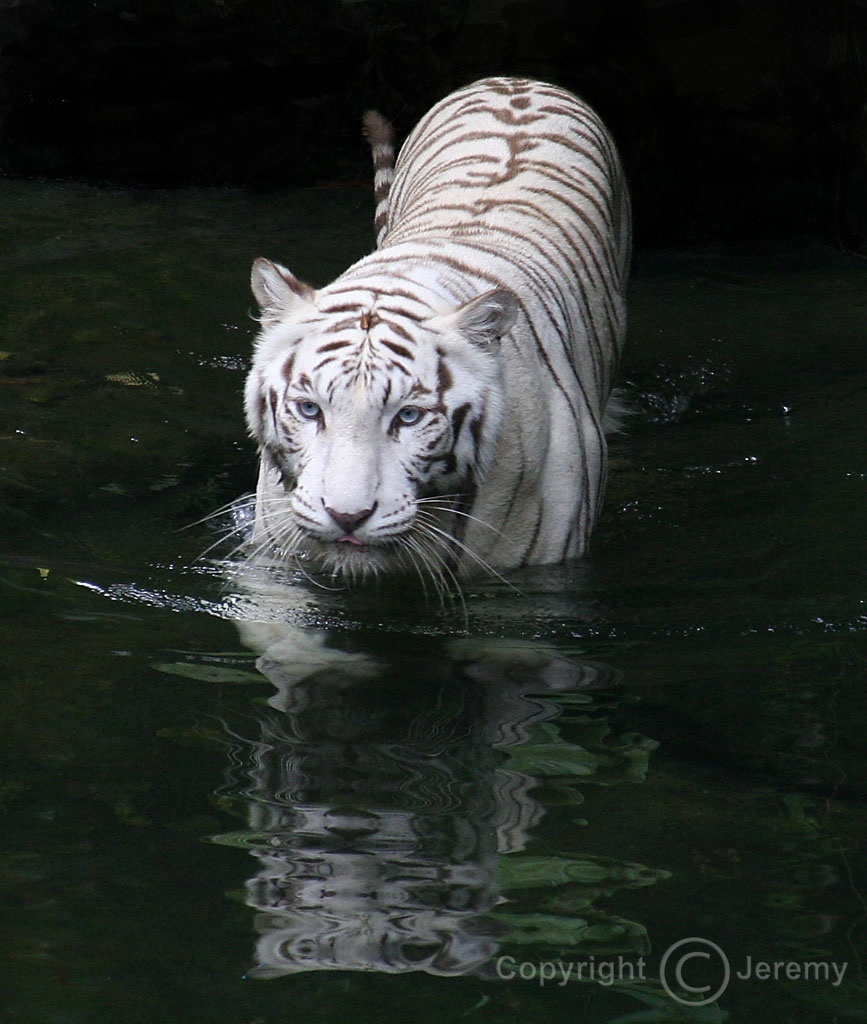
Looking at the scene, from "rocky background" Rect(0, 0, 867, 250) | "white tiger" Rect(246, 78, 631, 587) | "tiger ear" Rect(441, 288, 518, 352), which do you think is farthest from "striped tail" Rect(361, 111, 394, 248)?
"rocky background" Rect(0, 0, 867, 250)

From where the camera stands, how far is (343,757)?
2.34m

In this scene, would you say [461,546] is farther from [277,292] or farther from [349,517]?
[277,292]

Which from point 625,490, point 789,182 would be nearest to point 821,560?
point 625,490

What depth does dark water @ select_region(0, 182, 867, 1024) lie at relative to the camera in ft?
5.82

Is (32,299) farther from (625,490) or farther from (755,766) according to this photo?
(755,766)

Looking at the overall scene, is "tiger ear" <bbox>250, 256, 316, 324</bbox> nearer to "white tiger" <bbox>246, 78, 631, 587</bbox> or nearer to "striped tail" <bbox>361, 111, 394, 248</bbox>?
"white tiger" <bbox>246, 78, 631, 587</bbox>

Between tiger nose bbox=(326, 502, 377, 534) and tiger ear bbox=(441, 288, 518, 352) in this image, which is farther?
tiger ear bbox=(441, 288, 518, 352)

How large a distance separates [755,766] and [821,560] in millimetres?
1110

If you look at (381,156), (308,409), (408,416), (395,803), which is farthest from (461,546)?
(381,156)

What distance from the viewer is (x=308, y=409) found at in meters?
2.79

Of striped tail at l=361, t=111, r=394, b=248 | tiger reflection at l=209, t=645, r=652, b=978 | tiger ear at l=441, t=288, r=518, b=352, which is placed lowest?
tiger reflection at l=209, t=645, r=652, b=978

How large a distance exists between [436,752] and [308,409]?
0.75m

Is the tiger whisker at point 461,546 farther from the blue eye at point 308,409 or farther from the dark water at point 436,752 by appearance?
the blue eye at point 308,409

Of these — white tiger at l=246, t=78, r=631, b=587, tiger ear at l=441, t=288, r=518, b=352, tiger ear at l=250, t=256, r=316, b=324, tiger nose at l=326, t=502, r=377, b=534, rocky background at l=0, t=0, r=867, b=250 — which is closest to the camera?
tiger nose at l=326, t=502, r=377, b=534
